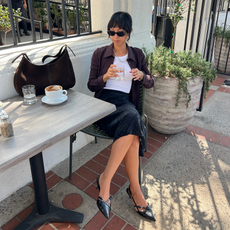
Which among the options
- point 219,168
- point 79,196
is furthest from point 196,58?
point 79,196

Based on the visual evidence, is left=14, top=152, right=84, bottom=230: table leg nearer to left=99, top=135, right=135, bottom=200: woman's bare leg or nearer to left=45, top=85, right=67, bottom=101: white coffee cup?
left=99, top=135, right=135, bottom=200: woman's bare leg

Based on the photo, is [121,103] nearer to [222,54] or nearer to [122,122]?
[122,122]

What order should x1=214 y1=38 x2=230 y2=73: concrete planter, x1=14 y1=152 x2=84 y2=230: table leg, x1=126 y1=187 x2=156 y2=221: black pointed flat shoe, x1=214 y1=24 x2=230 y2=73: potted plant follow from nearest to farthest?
x1=14 y1=152 x2=84 y2=230: table leg
x1=126 y1=187 x2=156 y2=221: black pointed flat shoe
x1=214 y1=24 x2=230 y2=73: potted plant
x1=214 y1=38 x2=230 y2=73: concrete planter

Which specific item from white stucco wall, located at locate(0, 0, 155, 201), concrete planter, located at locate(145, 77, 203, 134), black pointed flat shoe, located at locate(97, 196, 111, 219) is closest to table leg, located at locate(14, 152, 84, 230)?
black pointed flat shoe, located at locate(97, 196, 111, 219)

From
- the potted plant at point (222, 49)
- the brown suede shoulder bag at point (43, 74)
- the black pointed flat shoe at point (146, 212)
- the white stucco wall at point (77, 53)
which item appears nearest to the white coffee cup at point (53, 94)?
the brown suede shoulder bag at point (43, 74)

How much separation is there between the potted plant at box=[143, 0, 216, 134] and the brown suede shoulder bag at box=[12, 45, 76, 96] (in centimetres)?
98

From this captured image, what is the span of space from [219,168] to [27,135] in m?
1.83

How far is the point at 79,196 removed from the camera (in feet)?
6.30

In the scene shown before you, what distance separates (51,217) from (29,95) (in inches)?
34.8

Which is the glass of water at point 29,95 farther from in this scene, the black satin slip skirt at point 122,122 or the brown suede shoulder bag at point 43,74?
the black satin slip skirt at point 122,122

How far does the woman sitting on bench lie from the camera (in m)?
1.68

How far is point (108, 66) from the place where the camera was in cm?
199

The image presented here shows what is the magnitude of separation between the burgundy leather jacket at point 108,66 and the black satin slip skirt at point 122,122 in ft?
0.41

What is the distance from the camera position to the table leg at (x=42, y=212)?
5.23 feet
